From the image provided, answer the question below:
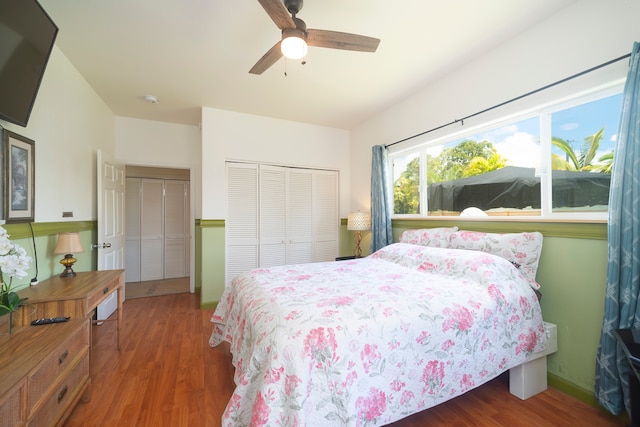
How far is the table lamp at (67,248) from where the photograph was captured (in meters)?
2.14

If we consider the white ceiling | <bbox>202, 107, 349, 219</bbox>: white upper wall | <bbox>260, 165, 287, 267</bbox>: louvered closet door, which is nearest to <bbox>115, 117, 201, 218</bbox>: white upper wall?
the white ceiling

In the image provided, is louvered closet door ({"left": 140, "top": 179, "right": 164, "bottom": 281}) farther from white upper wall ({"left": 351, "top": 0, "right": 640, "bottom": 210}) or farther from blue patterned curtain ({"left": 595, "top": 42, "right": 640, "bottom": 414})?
blue patterned curtain ({"left": 595, "top": 42, "right": 640, "bottom": 414})

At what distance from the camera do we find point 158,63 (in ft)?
7.97

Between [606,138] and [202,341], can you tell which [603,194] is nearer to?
[606,138]

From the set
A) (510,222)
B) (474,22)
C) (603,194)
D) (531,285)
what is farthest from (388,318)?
(474,22)

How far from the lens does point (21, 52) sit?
1.49m

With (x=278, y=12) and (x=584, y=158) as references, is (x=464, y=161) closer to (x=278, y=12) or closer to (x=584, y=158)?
(x=584, y=158)

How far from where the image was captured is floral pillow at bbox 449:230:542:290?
1863 mm

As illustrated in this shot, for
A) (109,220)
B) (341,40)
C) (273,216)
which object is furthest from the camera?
(273,216)

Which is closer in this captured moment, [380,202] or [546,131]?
[546,131]

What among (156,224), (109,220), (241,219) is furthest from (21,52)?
(156,224)

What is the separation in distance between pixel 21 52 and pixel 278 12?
1486 millimetres

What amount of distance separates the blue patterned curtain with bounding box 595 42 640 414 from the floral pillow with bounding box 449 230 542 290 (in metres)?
0.38

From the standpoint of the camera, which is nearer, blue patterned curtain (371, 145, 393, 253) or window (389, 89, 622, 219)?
window (389, 89, 622, 219)
